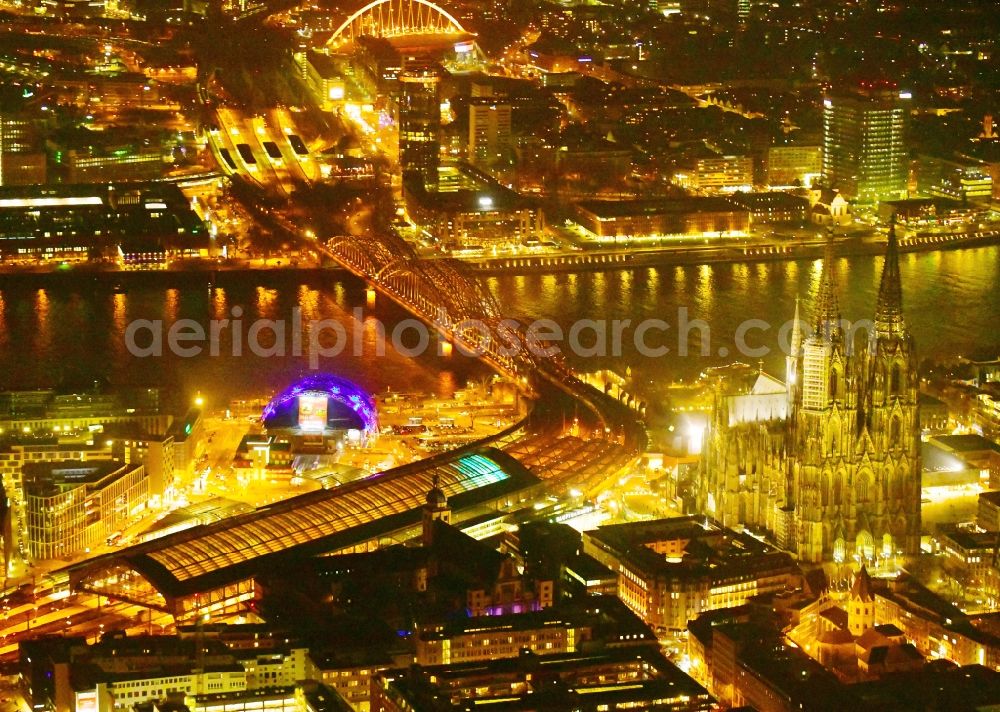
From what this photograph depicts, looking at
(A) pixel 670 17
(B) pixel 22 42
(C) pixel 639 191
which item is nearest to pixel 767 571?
(C) pixel 639 191

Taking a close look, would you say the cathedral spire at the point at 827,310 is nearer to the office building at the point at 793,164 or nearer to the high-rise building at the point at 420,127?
the high-rise building at the point at 420,127

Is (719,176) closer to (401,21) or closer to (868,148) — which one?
(868,148)

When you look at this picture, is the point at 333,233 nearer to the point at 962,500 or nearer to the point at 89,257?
the point at 89,257

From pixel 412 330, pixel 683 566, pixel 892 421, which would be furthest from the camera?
pixel 412 330

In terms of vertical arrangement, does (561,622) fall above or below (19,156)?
below

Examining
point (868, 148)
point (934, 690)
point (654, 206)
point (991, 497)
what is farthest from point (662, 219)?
point (934, 690)

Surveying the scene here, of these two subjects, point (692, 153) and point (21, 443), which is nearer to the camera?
point (21, 443)

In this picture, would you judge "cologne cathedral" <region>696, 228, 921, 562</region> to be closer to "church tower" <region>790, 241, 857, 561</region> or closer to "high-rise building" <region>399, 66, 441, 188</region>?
"church tower" <region>790, 241, 857, 561</region>
